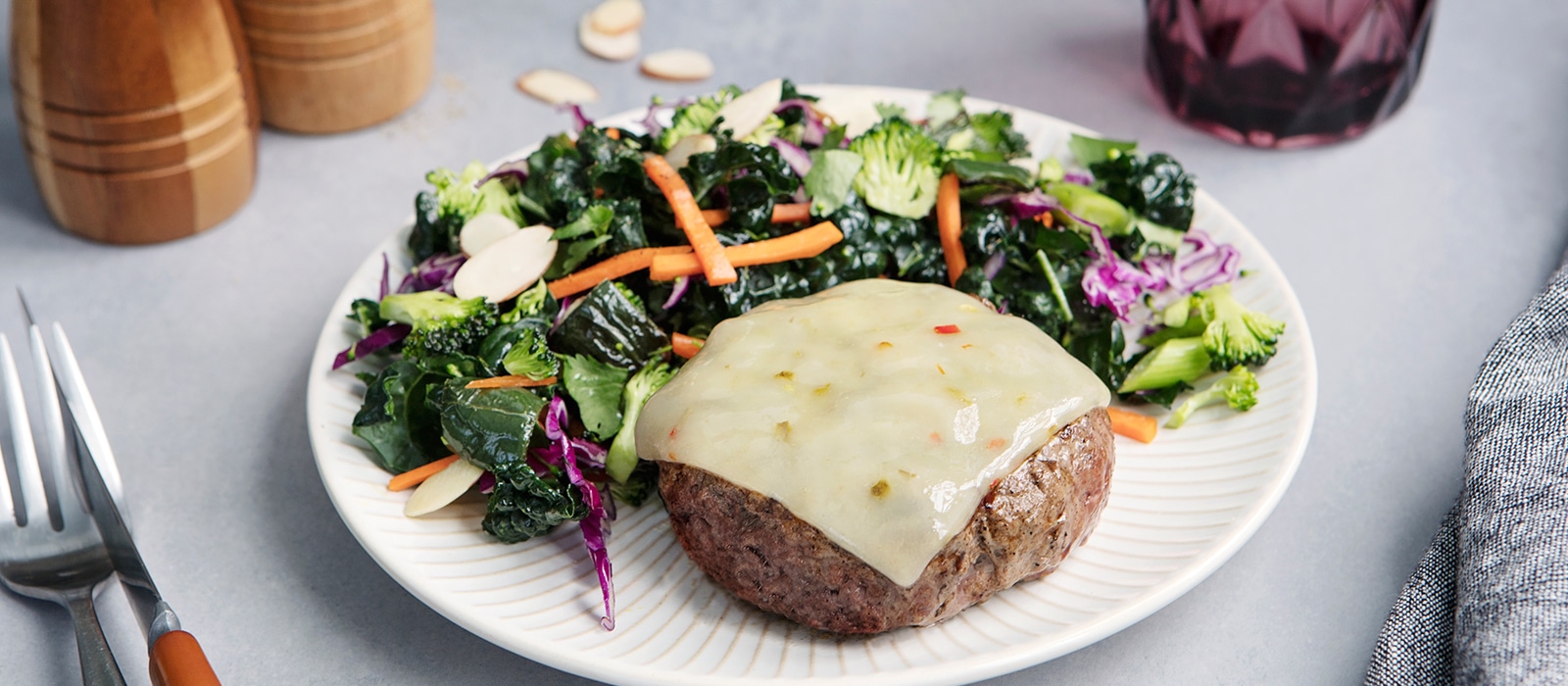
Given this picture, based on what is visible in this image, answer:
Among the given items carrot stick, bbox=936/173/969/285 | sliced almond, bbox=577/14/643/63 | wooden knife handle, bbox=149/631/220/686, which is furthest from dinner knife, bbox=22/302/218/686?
sliced almond, bbox=577/14/643/63

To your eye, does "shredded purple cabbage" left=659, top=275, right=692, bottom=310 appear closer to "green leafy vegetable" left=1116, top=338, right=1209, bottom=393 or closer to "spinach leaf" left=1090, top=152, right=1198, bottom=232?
"green leafy vegetable" left=1116, top=338, right=1209, bottom=393

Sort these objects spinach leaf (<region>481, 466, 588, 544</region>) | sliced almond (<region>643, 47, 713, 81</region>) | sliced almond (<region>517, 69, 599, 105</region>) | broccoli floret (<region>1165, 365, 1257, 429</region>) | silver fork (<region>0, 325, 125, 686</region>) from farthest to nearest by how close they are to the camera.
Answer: sliced almond (<region>643, 47, 713, 81</region>) → sliced almond (<region>517, 69, 599, 105</region>) → broccoli floret (<region>1165, 365, 1257, 429</region>) → silver fork (<region>0, 325, 125, 686</region>) → spinach leaf (<region>481, 466, 588, 544</region>)

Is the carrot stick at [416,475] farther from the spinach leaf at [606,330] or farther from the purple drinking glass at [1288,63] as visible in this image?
the purple drinking glass at [1288,63]

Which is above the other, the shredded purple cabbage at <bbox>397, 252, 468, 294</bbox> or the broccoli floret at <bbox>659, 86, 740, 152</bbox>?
the broccoli floret at <bbox>659, 86, 740, 152</bbox>

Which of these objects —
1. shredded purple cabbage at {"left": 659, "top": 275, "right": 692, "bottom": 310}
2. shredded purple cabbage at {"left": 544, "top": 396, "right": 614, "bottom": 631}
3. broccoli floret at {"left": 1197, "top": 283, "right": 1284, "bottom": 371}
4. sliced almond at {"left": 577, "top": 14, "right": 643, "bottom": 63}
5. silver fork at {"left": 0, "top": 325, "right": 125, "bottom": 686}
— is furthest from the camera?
sliced almond at {"left": 577, "top": 14, "right": 643, "bottom": 63}

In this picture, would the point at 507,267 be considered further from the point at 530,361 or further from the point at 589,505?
the point at 589,505

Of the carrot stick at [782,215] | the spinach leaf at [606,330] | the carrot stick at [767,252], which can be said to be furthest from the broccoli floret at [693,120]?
the spinach leaf at [606,330]

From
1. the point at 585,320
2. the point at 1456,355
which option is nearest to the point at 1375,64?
the point at 1456,355
